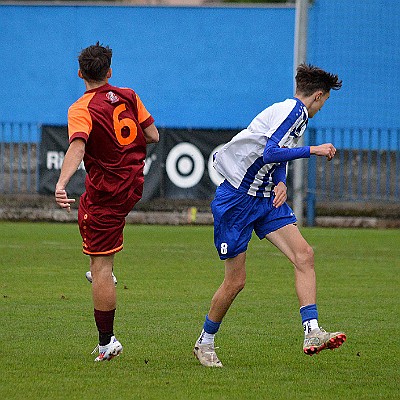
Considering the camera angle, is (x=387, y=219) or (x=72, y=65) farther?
(x=72, y=65)

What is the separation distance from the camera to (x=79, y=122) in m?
7.14

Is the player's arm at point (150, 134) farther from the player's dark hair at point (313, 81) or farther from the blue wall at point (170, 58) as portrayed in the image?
the blue wall at point (170, 58)

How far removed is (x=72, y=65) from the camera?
28344 mm

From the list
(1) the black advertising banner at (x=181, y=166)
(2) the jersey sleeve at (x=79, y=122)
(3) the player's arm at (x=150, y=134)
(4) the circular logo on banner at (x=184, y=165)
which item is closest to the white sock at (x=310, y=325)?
(3) the player's arm at (x=150, y=134)

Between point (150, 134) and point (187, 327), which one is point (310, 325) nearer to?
point (150, 134)

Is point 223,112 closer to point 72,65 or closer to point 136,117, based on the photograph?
point 72,65

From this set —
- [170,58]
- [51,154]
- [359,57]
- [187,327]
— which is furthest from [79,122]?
[170,58]

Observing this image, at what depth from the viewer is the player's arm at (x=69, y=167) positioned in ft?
22.7

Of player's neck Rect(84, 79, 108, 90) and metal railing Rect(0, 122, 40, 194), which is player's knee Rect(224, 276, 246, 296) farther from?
metal railing Rect(0, 122, 40, 194)

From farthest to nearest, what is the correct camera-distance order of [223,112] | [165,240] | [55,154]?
[223,112] → [55,154] → [165,240]

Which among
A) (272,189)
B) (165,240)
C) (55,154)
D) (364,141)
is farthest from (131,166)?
(364,141)

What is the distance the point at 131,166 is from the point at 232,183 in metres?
0.68

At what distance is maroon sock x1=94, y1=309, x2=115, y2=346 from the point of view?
7.34m

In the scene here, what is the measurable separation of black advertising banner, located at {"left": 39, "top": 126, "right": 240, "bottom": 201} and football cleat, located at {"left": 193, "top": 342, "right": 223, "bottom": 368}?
13.6 metres
